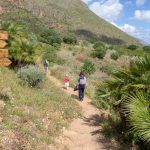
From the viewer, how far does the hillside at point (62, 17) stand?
70625mm

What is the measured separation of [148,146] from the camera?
36.1 feet

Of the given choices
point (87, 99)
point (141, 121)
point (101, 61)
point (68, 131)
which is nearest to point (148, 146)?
point (141, 121)

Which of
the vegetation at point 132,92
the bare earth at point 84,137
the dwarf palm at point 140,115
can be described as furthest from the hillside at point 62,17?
the dwarf palm at point 140,115

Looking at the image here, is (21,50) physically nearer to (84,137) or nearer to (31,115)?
(31,115)

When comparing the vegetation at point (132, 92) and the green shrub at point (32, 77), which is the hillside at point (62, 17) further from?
the vegetation at point (132, 92)

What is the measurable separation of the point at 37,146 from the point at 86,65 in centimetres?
2563

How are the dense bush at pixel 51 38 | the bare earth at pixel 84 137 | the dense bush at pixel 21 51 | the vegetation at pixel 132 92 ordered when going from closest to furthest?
the vegetation at pixel 132 92 → the bare earth at pixel 84 137 → the dense bush at pixel 21 51 → the dense bush at pixel 51 38

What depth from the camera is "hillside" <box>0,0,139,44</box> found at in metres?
70.6

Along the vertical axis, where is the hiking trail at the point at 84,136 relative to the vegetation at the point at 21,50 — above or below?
below

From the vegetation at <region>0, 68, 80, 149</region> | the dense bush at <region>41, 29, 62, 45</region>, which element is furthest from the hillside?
the vegetation at <region>0, 68, 80, 149</region>

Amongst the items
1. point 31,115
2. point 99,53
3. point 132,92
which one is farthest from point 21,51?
point 99,53

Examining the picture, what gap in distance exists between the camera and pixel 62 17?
82.5m

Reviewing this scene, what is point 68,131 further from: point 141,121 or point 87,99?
point 87,99

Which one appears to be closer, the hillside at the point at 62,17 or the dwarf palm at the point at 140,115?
the dwarf palm at the point at 140,115
